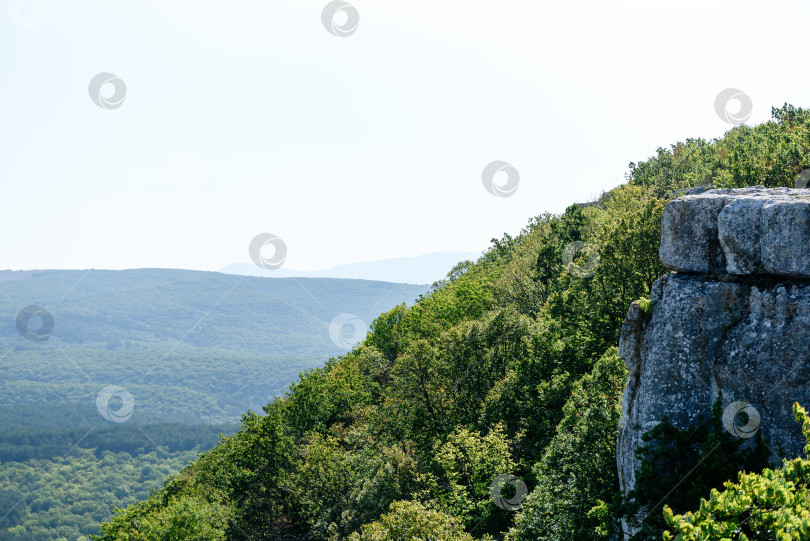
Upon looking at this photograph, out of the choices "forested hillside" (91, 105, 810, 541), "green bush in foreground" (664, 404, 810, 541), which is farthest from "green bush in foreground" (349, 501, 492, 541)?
"green bush in foreground" (664, 404, 810, 541)

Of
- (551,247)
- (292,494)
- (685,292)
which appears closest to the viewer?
(685,292)

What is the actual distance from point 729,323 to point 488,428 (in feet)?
72.5

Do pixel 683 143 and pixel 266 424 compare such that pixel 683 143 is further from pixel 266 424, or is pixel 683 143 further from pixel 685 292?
pixel 685 292

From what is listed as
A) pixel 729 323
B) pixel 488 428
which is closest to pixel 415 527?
pixel 488 428

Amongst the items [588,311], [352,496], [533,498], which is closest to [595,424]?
[533,498]

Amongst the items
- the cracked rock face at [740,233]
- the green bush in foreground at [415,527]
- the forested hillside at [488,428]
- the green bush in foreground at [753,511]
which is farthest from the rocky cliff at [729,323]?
the green bush in foreground at [415,527]

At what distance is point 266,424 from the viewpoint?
176ft

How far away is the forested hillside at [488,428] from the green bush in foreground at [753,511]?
5277 millimetres

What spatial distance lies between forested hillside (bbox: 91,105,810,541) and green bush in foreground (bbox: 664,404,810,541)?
528 cm

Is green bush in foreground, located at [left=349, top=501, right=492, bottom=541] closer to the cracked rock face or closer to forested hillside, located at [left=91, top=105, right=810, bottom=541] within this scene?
forested hillside, located at [left=91, top=105, right=810, bottom=541]

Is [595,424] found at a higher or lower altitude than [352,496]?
higher

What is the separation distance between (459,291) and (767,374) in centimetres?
5394

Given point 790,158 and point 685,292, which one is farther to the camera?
point 790,158

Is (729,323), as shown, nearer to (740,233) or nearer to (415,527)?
(740,233)
